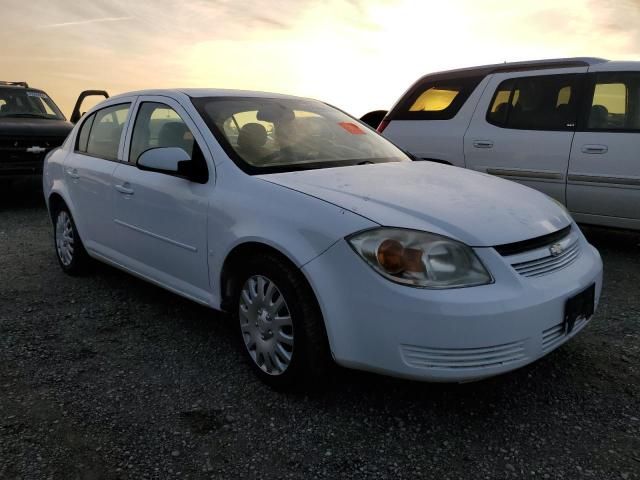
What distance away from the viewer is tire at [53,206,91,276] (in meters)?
4.57

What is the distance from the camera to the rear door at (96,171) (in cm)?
400

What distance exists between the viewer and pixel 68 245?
4719 mm

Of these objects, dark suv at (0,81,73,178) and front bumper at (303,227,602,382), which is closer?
front bumper at (303,227,602,382)

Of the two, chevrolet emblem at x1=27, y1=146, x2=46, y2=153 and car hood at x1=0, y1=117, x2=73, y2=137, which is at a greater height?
car hood at x1=0, y1=117, x2=73, y2=137

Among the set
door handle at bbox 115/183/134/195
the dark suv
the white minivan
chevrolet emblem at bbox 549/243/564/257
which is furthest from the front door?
the dark suv

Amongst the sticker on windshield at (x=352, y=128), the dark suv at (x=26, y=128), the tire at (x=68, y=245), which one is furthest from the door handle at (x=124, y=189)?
the dark suv at (x=26, y=128)

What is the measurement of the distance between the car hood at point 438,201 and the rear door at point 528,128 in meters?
2.45

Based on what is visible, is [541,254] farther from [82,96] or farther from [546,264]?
[82,96]

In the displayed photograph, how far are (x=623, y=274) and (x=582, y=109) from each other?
1592 millimetres

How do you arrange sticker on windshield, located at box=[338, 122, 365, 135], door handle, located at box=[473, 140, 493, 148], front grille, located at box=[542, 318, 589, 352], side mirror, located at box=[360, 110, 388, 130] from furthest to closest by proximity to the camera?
1. side mirror, located at box=[360, 110, 388, 130]
2. door handle, located at box=[473, 140, 493, 148]
3. sticker on windshield, located at box=[338, 122, 365, 135]
4. front grille, located at box=[542, 318, 589, 352]

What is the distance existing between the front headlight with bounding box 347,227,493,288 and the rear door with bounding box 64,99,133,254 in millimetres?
2273

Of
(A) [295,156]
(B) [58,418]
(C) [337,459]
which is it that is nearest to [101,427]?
(B) [58,418]

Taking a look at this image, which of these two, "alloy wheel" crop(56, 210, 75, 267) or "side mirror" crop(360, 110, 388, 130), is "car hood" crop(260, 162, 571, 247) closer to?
"alloy wheel" crop(56, 210, 75, 267)

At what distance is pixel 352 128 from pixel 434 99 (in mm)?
2734
